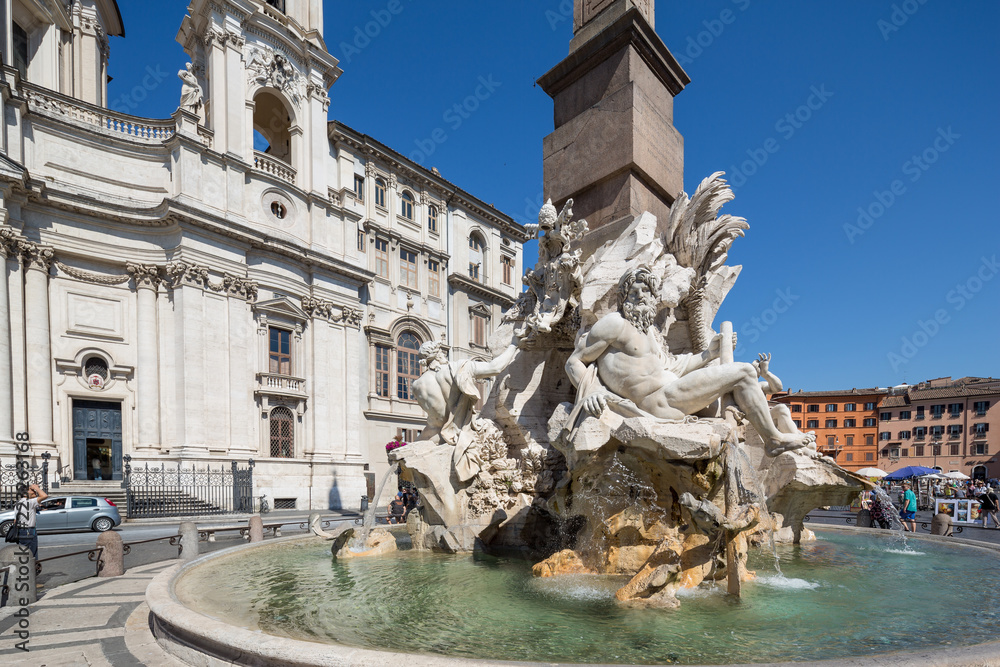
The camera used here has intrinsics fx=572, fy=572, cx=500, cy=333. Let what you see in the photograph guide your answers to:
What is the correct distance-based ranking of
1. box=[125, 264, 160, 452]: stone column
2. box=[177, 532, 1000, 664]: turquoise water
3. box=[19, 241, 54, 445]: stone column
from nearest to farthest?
box=[177, 532, 1000, 664]: turquoise water < box=[19, 241, 54, 445]: stone column < box=[125, 264, 160, 452]: stone column

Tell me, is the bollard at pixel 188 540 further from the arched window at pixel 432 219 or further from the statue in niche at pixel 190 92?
the arched window at pixel 432 219

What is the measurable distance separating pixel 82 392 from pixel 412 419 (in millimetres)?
15440

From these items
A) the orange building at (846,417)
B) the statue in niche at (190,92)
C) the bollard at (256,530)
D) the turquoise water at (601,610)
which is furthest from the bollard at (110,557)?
the orange building at (846,417)

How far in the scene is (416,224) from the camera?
34688 millimetres

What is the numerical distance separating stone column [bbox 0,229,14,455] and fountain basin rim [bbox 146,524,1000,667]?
63.2 ft

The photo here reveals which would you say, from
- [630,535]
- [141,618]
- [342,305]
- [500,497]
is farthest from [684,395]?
[342,305]

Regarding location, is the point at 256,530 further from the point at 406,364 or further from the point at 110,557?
the point at 406,364

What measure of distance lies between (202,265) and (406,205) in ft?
45.7

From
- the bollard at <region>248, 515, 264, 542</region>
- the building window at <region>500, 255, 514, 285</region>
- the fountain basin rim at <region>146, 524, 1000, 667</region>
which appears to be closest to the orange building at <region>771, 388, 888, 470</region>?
the building window at <region>500, 255, 514, 285</region>

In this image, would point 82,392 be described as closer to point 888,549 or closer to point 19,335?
point 19,335

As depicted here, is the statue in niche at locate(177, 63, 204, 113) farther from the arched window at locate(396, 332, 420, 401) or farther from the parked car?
the parked car

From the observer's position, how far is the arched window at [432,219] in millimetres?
35531

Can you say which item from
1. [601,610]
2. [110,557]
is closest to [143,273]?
[110,557]

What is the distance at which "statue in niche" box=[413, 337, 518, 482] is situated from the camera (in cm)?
762
